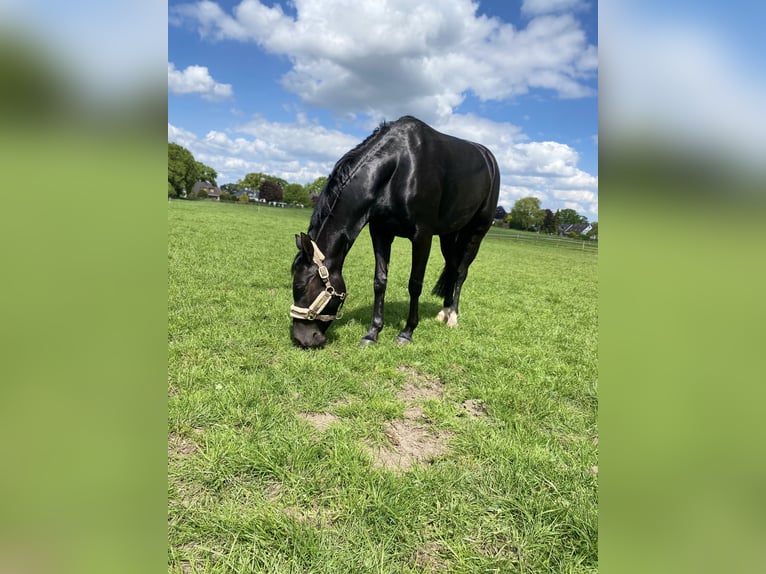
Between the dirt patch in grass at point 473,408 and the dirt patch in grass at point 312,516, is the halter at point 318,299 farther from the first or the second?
the dirt patch in grass at point 312,516

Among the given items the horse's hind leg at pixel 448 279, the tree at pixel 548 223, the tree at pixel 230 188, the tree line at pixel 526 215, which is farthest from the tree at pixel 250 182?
the horse's hind leg at pixel 448 279

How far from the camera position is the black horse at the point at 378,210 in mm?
4625

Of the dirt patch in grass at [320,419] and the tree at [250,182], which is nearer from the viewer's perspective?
the dirt patch in grass at [320,419]

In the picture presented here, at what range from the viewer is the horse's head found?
4.57 metres

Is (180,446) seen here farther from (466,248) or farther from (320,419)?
(466,248)

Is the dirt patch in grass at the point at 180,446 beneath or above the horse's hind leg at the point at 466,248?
beneath

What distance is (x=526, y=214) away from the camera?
245ft

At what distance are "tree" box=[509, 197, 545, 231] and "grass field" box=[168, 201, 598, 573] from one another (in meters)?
69.4

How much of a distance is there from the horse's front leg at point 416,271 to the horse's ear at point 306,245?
142 cm

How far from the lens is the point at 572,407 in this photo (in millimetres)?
3861
